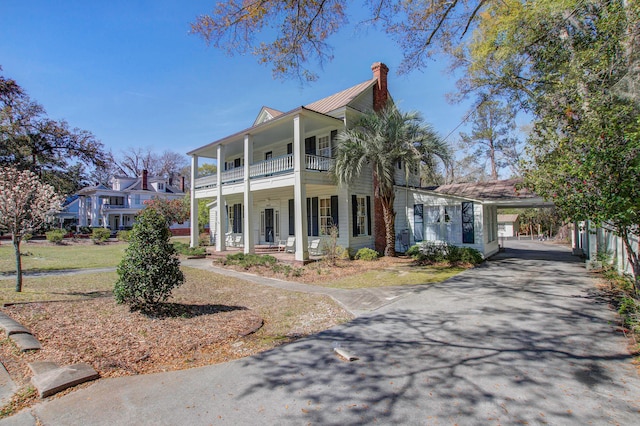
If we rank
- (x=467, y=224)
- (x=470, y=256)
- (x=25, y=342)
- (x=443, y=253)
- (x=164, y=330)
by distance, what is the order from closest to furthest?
(x=25, y=342)
(x=164, y=330)
(x=470, y=256)
(x=443, y=253)
(x=467, y=224)

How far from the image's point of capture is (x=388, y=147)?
13344mm

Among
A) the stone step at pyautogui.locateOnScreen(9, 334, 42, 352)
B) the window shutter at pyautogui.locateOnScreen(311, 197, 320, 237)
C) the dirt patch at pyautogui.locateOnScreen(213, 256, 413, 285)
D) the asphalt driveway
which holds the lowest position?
the asphalt driveway

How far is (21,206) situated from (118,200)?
136 ft

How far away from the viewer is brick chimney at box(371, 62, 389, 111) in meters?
16.8

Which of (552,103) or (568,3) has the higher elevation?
(568,3)

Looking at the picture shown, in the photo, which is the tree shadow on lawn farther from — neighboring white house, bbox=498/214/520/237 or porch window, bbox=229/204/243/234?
neighboring white house, bbox=498/214/520/237

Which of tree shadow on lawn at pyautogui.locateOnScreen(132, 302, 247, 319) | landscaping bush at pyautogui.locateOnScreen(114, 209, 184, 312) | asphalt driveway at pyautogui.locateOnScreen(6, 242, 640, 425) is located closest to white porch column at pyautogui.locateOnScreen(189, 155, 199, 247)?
tree shadow on lawn at pyautogui.locateOnScreen(132, 302, 247, 319)

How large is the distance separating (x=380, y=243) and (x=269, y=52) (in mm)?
10463

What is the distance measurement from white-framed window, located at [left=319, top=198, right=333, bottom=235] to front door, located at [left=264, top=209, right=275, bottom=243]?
14.7 feet

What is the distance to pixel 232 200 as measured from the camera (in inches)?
839

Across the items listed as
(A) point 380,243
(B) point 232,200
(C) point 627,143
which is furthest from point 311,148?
(C) point 627,143

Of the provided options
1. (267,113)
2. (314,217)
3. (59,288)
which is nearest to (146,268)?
(59,288)

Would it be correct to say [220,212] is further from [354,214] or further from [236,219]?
[354,214]

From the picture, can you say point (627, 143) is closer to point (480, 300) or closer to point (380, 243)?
point (480, 300)
